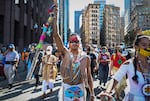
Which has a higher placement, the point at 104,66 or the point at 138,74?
the point at 138,74

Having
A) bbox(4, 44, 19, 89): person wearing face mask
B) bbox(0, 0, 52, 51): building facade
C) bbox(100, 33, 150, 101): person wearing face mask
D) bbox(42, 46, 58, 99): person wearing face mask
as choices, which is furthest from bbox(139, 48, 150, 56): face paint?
bbox(0, 0, 52, 51): building facade

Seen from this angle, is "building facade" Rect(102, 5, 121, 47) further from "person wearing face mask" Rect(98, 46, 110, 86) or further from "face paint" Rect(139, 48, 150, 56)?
"face paint" Rect(139, 48, 150, 56)

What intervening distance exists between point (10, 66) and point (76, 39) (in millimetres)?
8937

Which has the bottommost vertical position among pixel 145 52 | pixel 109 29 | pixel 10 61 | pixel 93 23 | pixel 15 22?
pixel 10 61

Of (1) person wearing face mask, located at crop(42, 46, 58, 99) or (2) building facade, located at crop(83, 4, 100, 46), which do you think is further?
(2) building facade, located at crop(83, 4, 100, 46)

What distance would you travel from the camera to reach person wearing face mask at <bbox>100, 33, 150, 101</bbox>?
3.56m

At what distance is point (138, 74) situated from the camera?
365 cm

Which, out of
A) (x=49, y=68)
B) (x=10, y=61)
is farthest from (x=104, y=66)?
(x=10, y=61)

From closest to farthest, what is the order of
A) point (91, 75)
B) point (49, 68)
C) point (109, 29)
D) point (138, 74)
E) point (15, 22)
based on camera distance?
1. point (138, 74)
2. point (91, 75)
3. point (49, 68)
4. point (15, 22)
5. point (109, 29)

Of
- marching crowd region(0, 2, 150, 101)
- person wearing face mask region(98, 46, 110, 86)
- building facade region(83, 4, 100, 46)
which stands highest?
building facade region(83, 4, 100, 46)

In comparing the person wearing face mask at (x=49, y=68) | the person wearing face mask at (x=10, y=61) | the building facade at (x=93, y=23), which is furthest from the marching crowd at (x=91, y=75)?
the building facade at (x=93, y=23)

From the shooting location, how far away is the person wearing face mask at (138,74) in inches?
140

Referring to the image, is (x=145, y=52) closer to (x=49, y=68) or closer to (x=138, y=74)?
(x=138, y=74)

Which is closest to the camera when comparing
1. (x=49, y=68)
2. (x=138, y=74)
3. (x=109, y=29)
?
(x=138, y=74)
